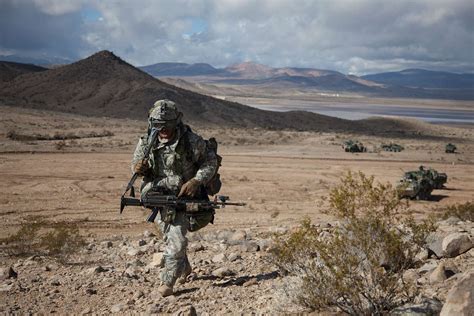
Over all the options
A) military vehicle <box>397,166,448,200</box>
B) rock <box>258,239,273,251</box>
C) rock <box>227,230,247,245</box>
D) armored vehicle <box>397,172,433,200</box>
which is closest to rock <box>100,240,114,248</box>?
rock <box>227,230,247,245</box>

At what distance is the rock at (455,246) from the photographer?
21.6 feet

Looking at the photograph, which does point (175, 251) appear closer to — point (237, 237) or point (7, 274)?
point (7, 274)

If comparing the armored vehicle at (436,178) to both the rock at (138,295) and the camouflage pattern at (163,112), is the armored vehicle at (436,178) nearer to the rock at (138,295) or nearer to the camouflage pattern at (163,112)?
the camouflage pattern at (163,112)

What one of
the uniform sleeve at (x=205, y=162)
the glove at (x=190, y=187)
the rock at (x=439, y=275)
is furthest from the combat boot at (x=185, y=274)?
the rock at (x=439, y=275)

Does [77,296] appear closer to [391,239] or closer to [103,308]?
[103,308]

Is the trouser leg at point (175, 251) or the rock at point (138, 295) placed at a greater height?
the trouser leg at point (175, 251)

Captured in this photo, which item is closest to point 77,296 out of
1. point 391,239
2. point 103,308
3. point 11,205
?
point 103,308

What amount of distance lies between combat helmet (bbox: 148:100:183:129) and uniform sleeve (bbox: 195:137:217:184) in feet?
1.27

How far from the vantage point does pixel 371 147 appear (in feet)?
116

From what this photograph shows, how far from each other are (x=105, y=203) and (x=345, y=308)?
10440mm

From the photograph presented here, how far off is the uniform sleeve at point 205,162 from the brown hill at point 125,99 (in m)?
41.0

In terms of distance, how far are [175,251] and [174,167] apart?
0.97 metres

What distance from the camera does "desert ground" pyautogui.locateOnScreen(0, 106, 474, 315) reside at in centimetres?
585

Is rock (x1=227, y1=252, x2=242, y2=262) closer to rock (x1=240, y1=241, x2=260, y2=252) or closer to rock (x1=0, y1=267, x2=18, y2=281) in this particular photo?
rock (x1=240, y1=241, x2=260, y2=252)
